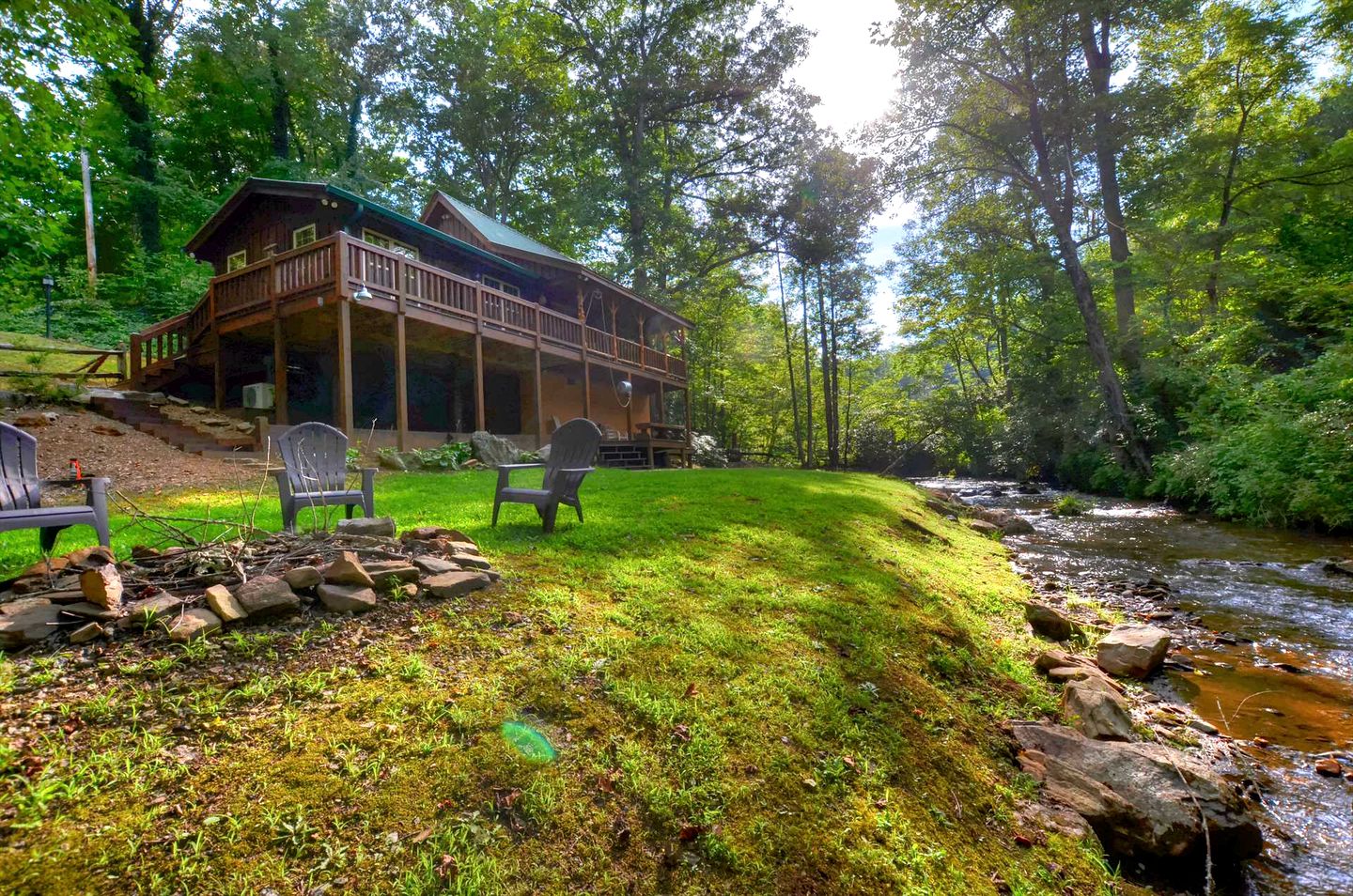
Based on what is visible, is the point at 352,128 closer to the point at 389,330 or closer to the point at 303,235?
the point at 303,235

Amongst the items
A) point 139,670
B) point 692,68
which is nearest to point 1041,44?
point 692,68

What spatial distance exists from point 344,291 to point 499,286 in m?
8.39

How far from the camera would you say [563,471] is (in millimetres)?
4809

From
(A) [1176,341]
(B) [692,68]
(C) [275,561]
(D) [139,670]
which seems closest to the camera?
(D) [139,670]

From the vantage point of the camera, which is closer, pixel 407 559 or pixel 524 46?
pixel 407 559

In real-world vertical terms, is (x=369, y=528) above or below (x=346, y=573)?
above

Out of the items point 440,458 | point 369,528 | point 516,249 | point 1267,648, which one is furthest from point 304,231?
point 1267,648

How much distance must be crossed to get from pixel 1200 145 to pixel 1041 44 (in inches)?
207

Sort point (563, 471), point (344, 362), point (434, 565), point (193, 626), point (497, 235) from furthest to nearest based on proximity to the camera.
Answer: point (497, 235) < point (344, 362) < point (563, 471) < point (434, 565) < point (193, 626)

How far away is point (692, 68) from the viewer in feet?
73.9

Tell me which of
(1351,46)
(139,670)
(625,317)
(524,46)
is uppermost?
(524,46)

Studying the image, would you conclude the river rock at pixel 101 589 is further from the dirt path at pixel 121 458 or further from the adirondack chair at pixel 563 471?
the dirt path at pixel 121 458

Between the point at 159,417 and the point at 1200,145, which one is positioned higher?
the point at 1200,145

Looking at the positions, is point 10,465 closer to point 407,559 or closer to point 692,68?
point 407,559
